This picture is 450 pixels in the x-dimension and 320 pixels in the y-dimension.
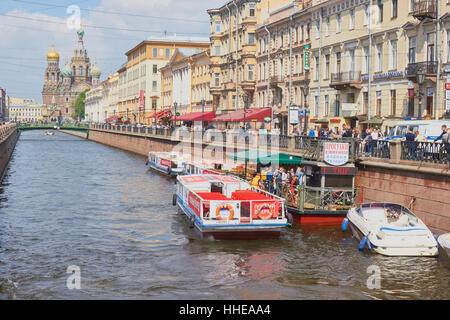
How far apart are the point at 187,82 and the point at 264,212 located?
77.5 metres

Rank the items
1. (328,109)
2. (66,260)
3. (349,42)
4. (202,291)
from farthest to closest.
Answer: (328,109)
(349,42)
(66,260)
(202,291)

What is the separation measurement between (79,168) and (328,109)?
25.7 meters

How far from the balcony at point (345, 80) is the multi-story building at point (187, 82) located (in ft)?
109

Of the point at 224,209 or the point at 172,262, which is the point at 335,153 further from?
the point at 172,262

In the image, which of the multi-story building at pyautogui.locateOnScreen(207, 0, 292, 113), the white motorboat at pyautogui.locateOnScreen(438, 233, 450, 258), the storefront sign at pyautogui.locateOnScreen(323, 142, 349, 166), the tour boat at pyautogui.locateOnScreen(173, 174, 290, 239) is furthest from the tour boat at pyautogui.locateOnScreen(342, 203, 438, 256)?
the multi-story building at pyautogui.locateOnScreen(207, 0, 292, 113)

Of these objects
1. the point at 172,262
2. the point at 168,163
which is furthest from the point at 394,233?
the point at 168,163

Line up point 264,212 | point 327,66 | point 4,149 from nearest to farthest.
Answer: point 264,212 < point 327,66 < point 4,149

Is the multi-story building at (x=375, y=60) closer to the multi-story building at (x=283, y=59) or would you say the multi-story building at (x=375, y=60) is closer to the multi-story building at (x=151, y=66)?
the multi-story building at (x=283, y=59)

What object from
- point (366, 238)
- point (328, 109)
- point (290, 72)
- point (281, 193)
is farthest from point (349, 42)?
point (366, 238)

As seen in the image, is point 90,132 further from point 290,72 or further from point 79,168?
point 290,72

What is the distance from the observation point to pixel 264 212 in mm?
26844

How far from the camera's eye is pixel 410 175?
27484 mm

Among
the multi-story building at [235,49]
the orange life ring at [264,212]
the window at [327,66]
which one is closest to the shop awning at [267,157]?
the orange life ring at [264,212]

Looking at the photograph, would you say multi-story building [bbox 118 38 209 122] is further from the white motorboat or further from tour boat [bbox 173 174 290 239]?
the white motorboat
